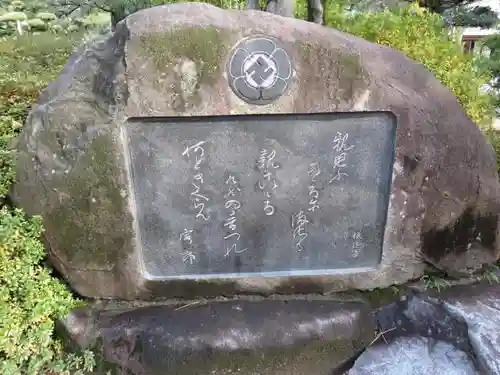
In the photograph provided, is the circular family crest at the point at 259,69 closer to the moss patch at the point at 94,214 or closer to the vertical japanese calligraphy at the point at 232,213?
the vertical japanese calligraphy at the point at 232,213

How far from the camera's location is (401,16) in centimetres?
411

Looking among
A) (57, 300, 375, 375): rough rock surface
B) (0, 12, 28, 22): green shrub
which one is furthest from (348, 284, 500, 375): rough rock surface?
(0, 12, 28, 22): green shrub

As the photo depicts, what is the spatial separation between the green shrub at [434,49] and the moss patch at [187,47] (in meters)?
2.06

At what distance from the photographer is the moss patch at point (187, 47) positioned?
8.11 feet

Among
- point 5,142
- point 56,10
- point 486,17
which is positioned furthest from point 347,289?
point 486,17

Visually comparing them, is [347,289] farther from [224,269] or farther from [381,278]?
[224,269]

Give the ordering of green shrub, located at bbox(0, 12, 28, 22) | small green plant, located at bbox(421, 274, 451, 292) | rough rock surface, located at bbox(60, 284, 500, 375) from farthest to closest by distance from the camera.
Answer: green shrub, located at bbox(0, 12, 28, 22), small green plant, located at bbox(421, 274, 451, 292), rough rock surface, located at bbox(60, 284, 500, 375)

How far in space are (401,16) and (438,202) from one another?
2.11 m

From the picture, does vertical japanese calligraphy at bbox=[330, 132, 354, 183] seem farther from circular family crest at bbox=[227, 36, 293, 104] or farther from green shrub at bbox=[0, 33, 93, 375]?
green shrub at bbox=[0, 33, 93, 375]

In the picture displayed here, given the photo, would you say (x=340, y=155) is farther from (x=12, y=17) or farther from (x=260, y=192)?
(x=12, y=17)

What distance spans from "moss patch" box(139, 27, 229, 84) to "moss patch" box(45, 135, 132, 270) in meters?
0.57

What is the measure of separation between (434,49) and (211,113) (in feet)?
7.84

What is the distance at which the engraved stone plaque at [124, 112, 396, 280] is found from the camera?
266 cm

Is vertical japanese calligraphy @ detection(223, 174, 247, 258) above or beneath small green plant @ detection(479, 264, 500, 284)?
above
